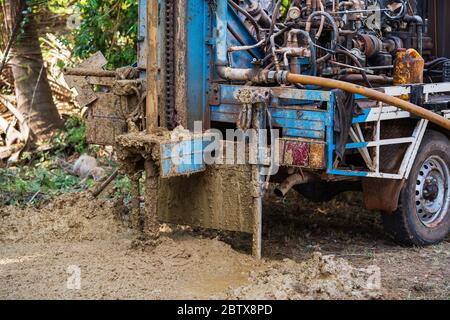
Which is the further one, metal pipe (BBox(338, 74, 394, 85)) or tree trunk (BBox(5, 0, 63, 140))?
tree trunk (BBox(5, 0, 63, 140))

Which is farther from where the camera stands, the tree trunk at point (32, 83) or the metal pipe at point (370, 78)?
the tree trunk at point (32, 83)

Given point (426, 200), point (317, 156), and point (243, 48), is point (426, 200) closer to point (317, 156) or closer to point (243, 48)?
point (317, 156)

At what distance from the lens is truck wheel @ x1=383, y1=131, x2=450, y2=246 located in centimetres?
709

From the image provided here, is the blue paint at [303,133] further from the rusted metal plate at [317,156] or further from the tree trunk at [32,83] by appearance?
the tree trunk at [32,83]

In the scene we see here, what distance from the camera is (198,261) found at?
20.4 ft

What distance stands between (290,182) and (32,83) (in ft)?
18.2

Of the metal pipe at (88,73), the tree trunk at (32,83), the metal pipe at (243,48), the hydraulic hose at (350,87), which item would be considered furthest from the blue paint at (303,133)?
the tree trunk at (32,83)

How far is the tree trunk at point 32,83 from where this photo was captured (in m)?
10.9

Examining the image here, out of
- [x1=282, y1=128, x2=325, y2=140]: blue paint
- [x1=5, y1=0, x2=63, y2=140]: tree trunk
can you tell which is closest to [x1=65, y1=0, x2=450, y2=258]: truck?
[x1=282, y1=128, x2=325, y2=140]: blue paint

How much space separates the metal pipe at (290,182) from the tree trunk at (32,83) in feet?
17.4

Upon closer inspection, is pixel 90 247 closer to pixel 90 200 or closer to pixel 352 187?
pixel 90 200

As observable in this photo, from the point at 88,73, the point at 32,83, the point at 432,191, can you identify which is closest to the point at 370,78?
the point at 432,191

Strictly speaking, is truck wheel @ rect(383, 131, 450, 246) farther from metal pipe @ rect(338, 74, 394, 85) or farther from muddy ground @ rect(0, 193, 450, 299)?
metal pipe @ rect(338, 74, 394, 85)

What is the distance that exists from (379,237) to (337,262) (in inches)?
78.8
